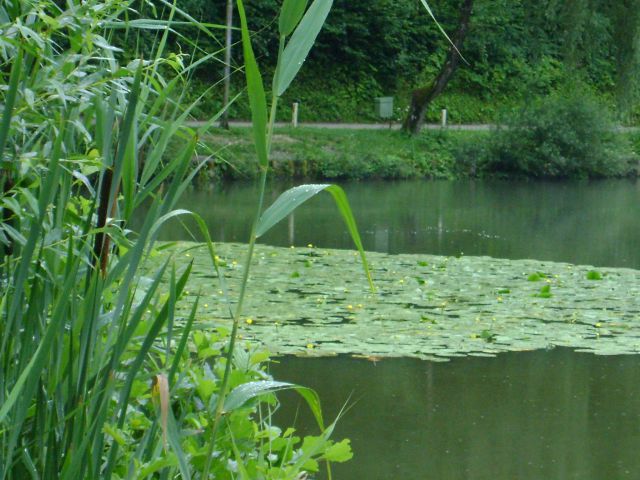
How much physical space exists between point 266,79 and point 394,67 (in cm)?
326

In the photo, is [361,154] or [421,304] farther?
[361,154]

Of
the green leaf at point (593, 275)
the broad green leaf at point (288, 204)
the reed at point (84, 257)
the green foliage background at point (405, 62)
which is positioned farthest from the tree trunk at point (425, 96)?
the broad green leaf at point (288, 204)

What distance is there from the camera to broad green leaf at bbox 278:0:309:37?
1646mm

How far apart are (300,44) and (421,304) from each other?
21.4ft

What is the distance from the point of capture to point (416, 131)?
2256 centimetres

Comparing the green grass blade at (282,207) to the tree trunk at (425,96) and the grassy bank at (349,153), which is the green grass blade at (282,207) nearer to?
the grassy bank at (349,153)

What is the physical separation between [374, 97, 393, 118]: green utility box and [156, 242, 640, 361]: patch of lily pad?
45.0ft

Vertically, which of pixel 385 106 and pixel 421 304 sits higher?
pixel 385 106

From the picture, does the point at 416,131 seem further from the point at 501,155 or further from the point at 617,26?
the point at 617,26

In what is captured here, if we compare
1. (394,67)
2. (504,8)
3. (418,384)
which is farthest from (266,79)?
(418,384)

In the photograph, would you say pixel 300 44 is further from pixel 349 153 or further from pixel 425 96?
pixel 425 96

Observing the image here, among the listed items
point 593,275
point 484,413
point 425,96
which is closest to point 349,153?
point 425,96

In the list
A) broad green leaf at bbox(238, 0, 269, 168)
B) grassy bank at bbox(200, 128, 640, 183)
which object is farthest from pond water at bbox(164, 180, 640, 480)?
grassy bank at bbox(200, 128, 640, 183)

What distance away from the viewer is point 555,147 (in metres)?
21.1
